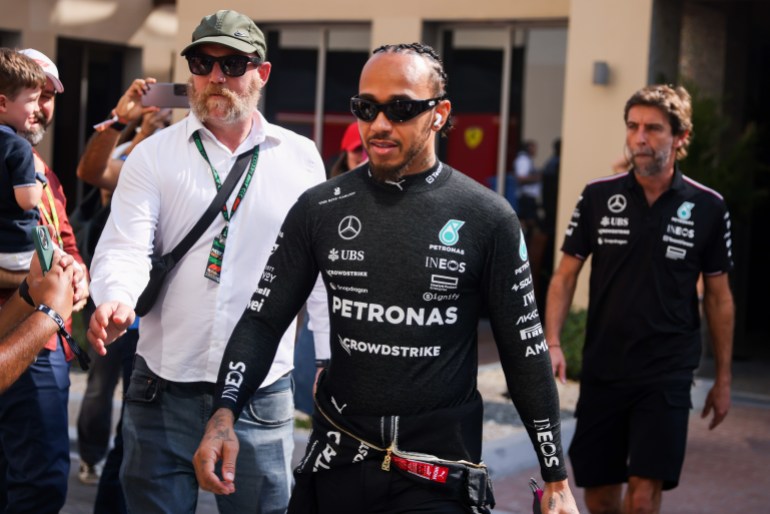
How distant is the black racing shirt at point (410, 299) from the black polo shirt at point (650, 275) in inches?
83.6

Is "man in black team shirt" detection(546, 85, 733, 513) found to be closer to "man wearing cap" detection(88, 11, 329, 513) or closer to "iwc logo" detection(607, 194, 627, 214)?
"iwc logo" detection(607, 194, 627, 214)

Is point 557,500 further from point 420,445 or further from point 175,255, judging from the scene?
point 175,255

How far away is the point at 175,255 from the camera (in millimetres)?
4164

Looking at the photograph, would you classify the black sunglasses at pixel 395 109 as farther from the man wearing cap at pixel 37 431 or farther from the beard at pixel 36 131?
the beard at pixel 36 131

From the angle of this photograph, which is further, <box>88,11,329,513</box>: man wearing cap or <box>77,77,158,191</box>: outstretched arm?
<box>77,77,158,191</box>: outstretched arm

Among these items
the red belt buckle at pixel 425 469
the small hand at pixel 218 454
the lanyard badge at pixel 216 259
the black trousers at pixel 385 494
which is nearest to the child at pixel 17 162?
the lanyard badge at pixel 216 259

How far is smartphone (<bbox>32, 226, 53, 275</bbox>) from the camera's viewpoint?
134 inches

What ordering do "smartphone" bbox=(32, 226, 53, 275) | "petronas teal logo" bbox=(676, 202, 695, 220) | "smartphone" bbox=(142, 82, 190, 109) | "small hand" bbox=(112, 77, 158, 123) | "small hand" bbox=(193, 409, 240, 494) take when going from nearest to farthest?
"small hand" bbox=(193, 409, 240, 494) → "smartphone" bbox=(32, 226, 53, 275) → "smartphone" bbox=(142, 82, 190, 109) → "small hand" bbox=(112, 77, 158, 123) → "petronas teal logo" bbox=(676, 202, 695, 220)

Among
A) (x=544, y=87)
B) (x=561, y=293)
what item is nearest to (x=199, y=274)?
(x=561, y=293)

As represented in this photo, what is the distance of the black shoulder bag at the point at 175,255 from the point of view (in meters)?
4.13

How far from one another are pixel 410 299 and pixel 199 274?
1.00 metres

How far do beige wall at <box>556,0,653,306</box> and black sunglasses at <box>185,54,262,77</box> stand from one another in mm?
8037

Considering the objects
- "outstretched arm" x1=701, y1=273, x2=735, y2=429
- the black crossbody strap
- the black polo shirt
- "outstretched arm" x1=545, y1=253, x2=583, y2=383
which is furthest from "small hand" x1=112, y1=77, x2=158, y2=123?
"outstretched arm" x1=701, y1=273, x2=735, y2=429

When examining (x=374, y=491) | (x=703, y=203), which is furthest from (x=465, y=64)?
(x=374, y=491)
